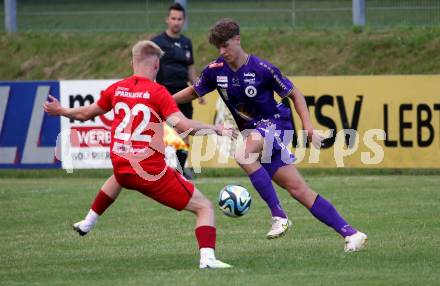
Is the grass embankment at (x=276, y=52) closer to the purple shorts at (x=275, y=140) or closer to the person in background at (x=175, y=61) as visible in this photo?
the person in background at (x=175, y=61)

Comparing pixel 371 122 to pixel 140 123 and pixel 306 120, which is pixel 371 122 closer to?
pixel 306 120

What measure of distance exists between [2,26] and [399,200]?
1383 centimetres

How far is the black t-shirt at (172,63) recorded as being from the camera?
48.8ft

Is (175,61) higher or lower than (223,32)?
lower

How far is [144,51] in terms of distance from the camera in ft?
25.2

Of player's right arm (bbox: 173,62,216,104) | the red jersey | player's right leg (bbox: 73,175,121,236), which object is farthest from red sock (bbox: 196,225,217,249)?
player's right arm (bbox: 173,62,216,104)

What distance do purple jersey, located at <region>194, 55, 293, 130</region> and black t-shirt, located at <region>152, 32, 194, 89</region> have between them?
6.04 metres

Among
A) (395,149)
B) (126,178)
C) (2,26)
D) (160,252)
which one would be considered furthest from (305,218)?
(2,26)

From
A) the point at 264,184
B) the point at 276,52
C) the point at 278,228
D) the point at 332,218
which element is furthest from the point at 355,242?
the point at 276,52

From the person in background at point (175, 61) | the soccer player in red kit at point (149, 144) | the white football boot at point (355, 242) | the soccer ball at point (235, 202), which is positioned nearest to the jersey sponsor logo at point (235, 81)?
the soccer ball at point (235, 202)

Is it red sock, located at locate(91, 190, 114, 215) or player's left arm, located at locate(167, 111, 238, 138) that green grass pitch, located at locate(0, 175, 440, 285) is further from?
player's left arm, located at locate(167, 111, 238, 138)

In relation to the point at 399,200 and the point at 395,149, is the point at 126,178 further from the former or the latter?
the point at 395,149

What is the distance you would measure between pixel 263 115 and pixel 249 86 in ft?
1.04

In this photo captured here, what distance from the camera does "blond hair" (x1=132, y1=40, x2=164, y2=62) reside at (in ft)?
25.1
